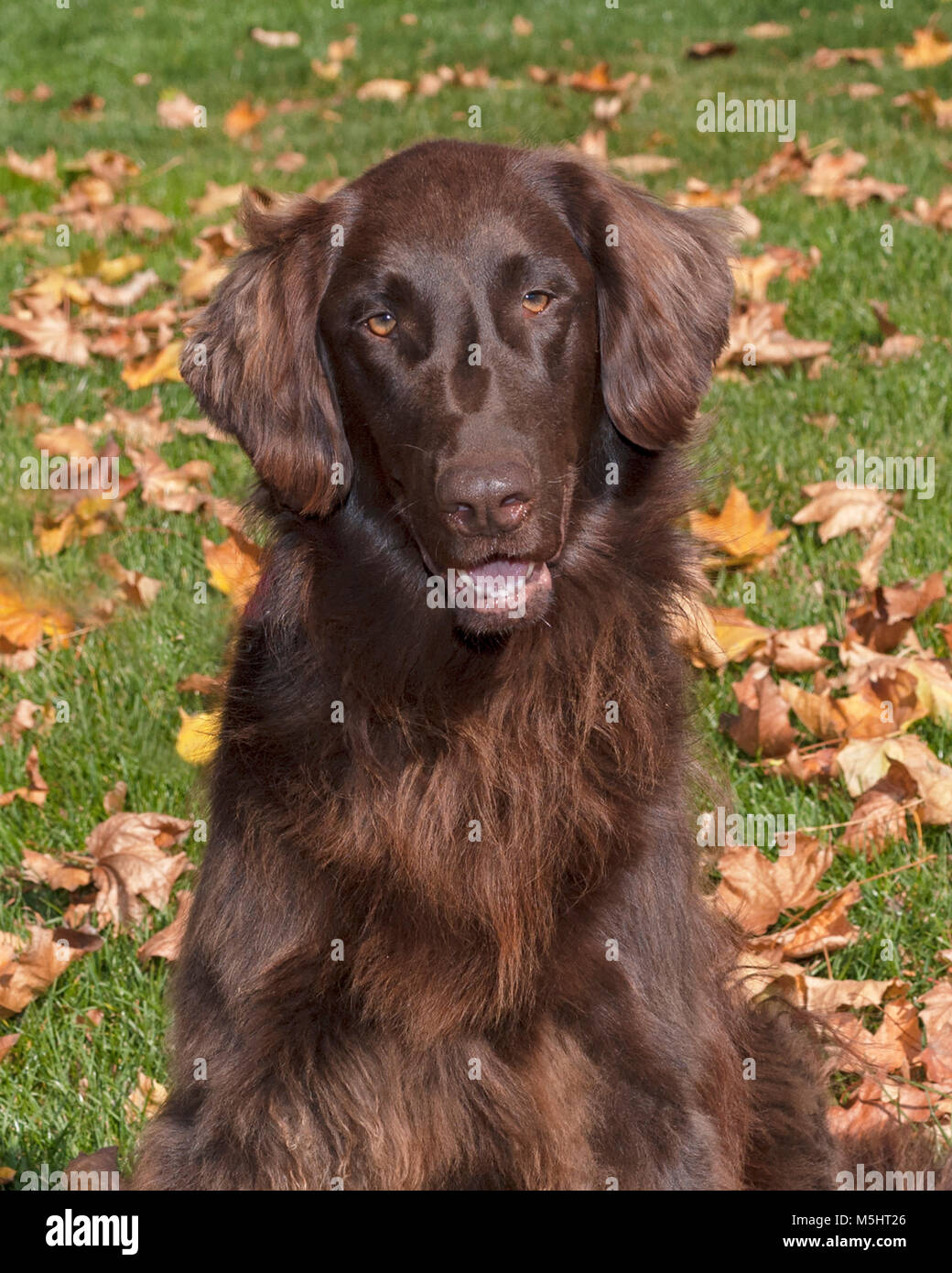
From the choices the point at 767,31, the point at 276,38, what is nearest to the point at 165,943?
the point at 767,31

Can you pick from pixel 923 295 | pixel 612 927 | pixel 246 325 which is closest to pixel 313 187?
pixel 923 295

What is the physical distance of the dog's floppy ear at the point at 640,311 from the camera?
296 centimetres

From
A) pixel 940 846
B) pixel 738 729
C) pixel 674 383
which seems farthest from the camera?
pixel 738 729

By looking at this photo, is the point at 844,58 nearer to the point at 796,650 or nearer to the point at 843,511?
the point at 843,511

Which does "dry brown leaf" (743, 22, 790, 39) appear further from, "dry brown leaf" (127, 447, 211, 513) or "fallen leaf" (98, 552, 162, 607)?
"fallen leaf" (98, 552, 162, 607)

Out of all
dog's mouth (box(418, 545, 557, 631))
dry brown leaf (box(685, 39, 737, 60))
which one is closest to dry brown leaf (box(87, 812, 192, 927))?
dog's mouth (box(418, 545, 557, 631))

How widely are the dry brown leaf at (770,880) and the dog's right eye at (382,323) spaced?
1580mm

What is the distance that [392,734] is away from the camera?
2.81 meters

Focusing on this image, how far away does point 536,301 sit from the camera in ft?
9.31

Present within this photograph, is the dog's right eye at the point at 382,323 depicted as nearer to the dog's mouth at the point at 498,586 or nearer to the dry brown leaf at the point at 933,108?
the dog's mouth at the point at 498,586

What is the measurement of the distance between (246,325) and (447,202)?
47 cm

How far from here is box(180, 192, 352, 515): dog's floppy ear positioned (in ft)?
9.51

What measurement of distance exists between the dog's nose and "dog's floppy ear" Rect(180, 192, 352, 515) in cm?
37

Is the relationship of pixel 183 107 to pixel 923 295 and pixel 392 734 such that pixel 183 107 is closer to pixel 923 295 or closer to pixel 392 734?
pixel 923 295
